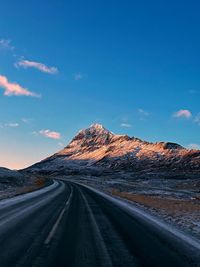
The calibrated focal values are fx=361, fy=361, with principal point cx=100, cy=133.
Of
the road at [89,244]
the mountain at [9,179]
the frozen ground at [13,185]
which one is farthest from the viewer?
the mountain at [9,179]

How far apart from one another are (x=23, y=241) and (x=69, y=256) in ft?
7.56

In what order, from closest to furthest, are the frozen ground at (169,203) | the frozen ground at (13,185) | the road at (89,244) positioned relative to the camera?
the road at (89,244) < the frozen ground at (169,203) < the frozen ground at (13,185)

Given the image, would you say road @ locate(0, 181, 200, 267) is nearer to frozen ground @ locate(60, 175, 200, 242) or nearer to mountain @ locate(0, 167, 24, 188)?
frozen ground @ locate(60, 175, 200, 242)

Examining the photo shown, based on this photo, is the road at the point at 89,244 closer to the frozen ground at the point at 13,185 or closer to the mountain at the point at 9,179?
the frozen ground at the point at 13,185

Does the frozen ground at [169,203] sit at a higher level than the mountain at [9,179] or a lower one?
lower

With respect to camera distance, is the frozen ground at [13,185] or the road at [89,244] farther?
the frozen ground at [13,185]

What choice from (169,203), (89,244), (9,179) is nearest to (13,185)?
(9,179)

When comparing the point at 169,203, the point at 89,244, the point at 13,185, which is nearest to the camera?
the point at 89,244

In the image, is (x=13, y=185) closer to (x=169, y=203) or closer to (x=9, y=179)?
(x=9, y=179)

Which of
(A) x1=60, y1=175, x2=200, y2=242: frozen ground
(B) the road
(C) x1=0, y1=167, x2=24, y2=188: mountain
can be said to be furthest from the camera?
(C) x1=0, y1=167, x2=24, y2=188: mountain

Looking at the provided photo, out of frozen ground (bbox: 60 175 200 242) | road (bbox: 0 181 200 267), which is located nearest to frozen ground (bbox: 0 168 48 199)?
frozen ground (bbox: 60 175 200 242)

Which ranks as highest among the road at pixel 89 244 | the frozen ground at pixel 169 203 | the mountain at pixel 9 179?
the mountain at pixel 9 179

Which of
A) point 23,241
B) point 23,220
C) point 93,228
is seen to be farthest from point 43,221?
point 23,241

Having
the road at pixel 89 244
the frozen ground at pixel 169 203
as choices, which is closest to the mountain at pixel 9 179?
→ the frozen ground at pixel 169 203
